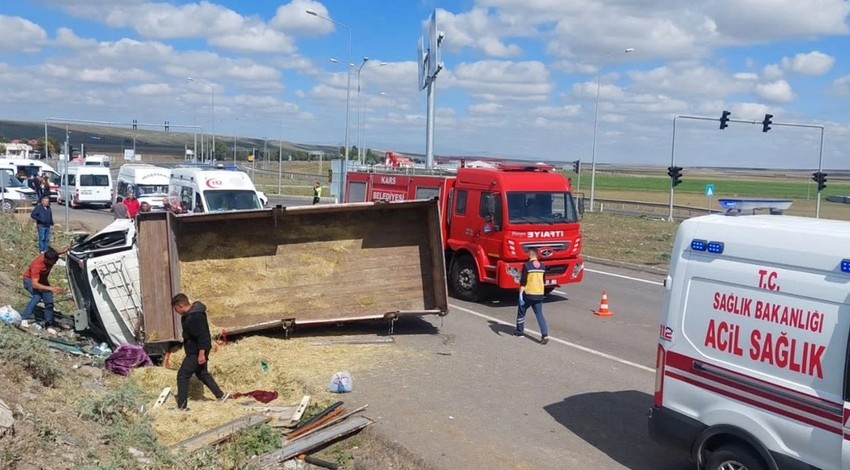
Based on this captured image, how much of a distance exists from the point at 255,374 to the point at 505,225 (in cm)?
636

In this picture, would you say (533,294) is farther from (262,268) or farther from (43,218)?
(43,218)

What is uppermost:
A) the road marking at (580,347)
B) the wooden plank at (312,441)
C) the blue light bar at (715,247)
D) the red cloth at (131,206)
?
the blue light bar at (715,247)

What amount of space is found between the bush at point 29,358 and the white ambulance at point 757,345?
6.30m

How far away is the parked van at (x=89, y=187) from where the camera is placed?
40.7 m

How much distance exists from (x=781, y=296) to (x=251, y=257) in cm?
824

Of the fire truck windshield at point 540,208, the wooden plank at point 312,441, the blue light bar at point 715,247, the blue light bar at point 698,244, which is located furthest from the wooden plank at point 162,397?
the fire truck windshield at point 540,208

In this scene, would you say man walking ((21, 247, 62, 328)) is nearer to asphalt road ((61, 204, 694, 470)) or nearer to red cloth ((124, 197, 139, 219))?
asphalt road ((61, 204, 694, 470))

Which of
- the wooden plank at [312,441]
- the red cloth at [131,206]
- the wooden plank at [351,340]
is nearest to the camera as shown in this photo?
the wooden plank at [312,441]

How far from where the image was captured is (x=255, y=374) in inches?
396

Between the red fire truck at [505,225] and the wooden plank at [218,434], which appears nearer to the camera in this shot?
the wooden plank at [218,434]

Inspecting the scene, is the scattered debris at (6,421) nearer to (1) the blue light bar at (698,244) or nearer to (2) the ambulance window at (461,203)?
(1) the blue light bar at (698,244)

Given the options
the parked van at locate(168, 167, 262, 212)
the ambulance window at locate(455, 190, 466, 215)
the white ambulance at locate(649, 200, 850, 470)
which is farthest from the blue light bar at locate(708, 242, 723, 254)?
the parked van at locate(168, 167, 262, 212)

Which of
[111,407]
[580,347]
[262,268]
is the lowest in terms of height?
[580,347]

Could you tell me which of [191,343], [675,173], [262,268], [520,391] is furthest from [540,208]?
[675,173]
